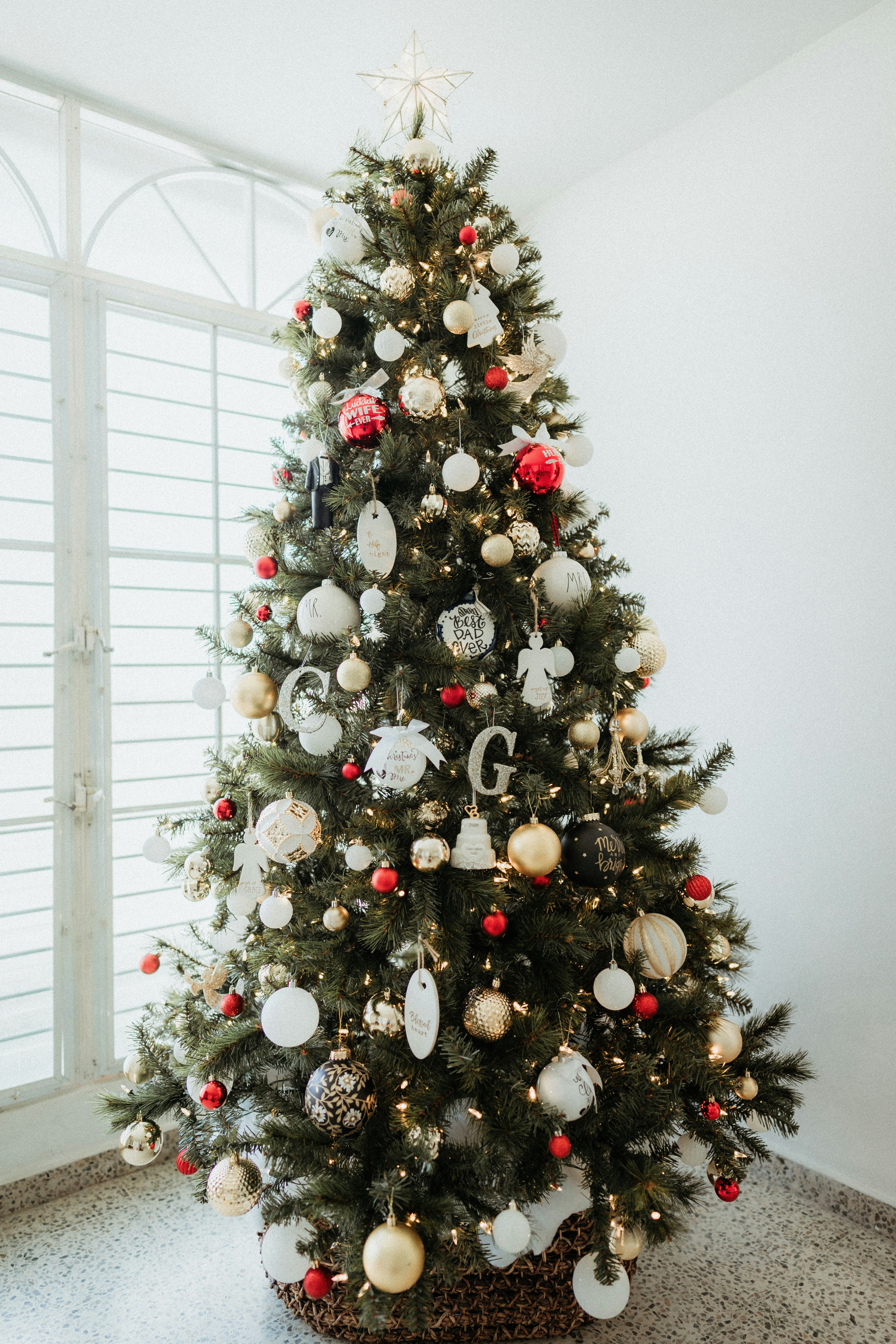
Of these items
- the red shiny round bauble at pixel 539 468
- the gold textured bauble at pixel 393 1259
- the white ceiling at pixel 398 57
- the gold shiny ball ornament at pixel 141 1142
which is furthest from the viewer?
the white ceiling at pixel 398 57

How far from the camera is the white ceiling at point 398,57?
183cm

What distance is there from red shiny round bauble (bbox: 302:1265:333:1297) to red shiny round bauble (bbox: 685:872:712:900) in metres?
0.85

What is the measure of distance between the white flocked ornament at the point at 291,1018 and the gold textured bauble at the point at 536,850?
1.26 feet

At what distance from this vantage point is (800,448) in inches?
79.4

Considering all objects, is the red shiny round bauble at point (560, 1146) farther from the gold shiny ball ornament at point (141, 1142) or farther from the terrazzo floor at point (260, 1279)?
the gold shiny ball ornament at point (141, 1142)

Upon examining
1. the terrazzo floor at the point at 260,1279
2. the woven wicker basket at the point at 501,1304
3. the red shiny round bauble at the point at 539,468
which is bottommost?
the terrazzo floor at the point at 260,1279

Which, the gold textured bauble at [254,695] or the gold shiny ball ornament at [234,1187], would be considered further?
the gold textured bauble at [254,695]

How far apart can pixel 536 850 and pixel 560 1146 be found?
1.37 ft

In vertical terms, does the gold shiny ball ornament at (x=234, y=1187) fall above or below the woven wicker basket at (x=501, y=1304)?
above

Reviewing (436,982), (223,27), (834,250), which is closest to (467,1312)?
(436,982)

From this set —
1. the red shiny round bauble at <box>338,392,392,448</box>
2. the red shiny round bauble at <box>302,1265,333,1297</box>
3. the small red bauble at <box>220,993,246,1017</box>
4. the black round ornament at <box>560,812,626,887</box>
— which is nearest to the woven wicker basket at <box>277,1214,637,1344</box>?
the red shiny round bauble at <box>302,1265,333,1297</box>

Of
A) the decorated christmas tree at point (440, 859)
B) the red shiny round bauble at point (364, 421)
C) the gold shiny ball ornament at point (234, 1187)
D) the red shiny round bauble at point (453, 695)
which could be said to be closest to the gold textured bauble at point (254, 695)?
the decorated christmas tree at point (440, 859)

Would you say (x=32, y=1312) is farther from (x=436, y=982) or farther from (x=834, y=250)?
(x=834, y=250)

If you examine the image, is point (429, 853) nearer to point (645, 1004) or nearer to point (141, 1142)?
point (645, 1004)
